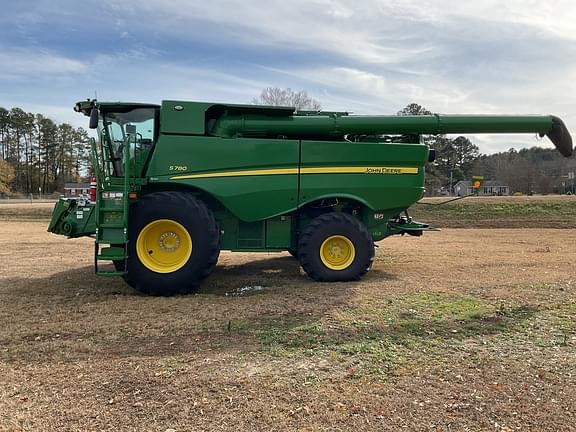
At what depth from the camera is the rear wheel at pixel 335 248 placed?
814cm

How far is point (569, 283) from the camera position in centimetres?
812

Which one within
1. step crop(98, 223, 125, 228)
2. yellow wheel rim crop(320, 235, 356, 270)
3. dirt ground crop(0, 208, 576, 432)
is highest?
step crop(98, 223, 125, 228)

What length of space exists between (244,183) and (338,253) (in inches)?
78.3

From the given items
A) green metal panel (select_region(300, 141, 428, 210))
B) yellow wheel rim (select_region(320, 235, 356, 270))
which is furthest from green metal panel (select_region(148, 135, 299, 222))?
yellow wheel rim (select_region(320, 235, 356, 270))

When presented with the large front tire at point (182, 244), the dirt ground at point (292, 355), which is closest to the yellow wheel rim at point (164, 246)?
the large front tire at point (182, 244)

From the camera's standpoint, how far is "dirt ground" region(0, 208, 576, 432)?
11.5 ft

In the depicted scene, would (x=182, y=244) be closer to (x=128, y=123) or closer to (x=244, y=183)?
(x=244, y=183)

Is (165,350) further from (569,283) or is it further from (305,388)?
(569,283)

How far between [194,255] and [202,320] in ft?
5.40

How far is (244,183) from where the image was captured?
7902mm

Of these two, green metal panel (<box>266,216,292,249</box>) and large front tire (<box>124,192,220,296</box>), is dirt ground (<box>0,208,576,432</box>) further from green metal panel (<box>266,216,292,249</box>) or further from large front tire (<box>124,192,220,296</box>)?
green metal panel (<box>266,216,292,249</box>)

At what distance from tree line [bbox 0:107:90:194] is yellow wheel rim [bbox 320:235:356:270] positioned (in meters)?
71.9

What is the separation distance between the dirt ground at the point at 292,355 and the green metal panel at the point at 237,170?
1414 mm

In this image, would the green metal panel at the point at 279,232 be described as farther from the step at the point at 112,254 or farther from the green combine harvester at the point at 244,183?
the step at the point at 112,254
